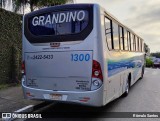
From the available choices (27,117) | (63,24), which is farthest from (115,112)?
(63,24)

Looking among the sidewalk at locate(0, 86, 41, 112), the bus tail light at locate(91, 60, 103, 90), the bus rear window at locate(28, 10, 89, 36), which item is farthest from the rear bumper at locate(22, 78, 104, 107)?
the bus rear window at locate(28, 10, 89, 36)

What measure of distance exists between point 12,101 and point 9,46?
3718 millimetres

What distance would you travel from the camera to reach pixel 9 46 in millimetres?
11234

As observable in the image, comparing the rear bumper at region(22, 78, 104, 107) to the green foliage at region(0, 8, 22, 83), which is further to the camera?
the green foliage at region(0, 8, 22, 83)

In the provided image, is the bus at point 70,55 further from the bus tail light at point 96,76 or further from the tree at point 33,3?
the tree at point 33,3

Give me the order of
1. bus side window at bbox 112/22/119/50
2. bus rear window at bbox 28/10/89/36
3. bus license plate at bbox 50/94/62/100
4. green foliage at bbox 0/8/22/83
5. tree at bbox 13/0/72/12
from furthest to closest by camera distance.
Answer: tree at bbox 13/0/72/12 < green foliage at bbox 0/8/22/83 < bus side window at bbox 112/22/119/50 < bus license plate at bbox 50/94/62/100 < bus rear window at bbox 28/10/89/36

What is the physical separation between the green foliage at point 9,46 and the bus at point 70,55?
394 centimetres

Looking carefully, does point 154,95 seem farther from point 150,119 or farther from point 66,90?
point 66,90

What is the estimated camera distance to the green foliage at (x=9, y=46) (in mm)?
10828

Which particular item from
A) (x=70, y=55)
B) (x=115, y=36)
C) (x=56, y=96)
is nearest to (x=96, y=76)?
(x=70, y=55)

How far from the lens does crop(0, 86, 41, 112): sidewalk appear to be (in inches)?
291

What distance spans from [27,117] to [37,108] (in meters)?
0.83
